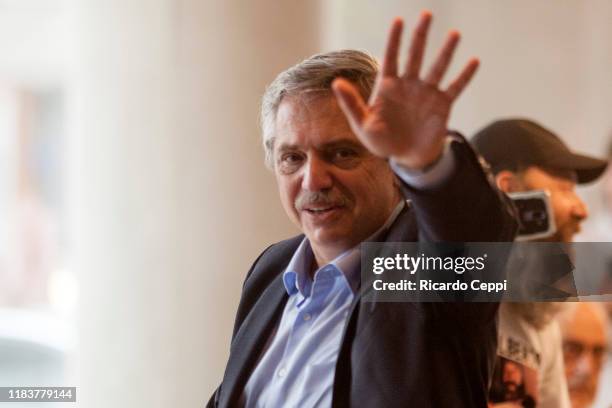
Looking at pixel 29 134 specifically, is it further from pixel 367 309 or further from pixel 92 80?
pixel 367 309

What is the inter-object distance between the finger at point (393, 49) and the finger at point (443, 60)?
39 millimetres

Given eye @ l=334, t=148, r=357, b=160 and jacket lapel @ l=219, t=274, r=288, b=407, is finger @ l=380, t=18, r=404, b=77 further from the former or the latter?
jacket lapel @ l=219, t=274, r=288, b=407

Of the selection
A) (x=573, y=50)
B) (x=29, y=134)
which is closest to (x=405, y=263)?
(x=29, y=134)

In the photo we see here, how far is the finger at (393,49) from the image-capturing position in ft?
2.79

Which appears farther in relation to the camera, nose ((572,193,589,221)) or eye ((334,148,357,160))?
nose ((572,193,589,221))

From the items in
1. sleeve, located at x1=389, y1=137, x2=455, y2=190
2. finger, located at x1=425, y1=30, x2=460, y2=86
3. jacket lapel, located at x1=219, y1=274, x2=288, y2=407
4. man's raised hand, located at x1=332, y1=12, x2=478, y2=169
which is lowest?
jacket lapel, located at x1=219, y1=274, x2=288, y2=407

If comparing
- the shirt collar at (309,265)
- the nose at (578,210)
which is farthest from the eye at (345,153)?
the nose at (578,210)

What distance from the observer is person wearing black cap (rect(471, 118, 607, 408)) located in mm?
1432

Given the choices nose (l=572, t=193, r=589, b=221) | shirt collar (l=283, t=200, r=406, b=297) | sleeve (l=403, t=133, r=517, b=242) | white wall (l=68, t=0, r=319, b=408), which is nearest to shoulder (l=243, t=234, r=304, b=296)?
shirt collar (l=283, t=200, r=406, b=297)

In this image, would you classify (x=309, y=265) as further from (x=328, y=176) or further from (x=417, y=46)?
(x=417, y=46)

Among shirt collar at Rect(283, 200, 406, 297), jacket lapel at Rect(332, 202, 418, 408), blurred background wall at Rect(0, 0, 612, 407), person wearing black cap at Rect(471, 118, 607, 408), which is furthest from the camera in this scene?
blurred background wall at Rect(0, 0, 612, 407)

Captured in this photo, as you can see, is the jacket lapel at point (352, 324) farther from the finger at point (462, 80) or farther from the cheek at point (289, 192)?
the finger at point (462, 80)

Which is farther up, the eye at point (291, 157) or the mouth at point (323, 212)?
the eye at point (291, 157)

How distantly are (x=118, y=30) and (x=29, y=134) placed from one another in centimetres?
59
